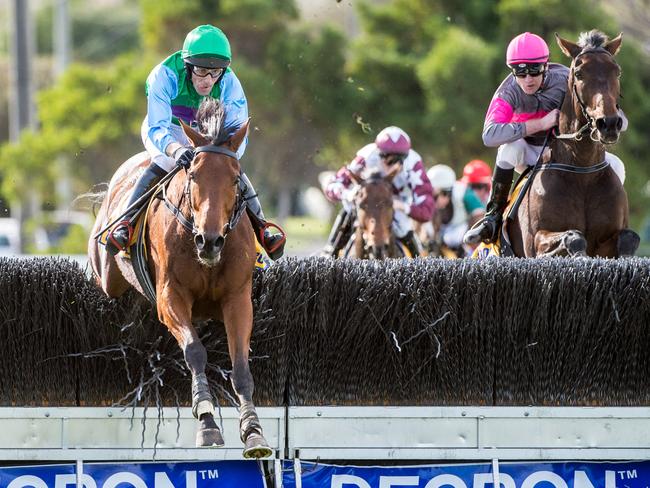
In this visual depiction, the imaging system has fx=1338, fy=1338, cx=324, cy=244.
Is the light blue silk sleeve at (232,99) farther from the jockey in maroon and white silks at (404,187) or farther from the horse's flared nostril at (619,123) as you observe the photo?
the jockey in maroon and white silks at (404,187)

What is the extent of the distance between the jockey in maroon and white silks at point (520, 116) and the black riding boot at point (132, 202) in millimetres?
1922

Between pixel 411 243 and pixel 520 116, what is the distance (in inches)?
Answer: 104

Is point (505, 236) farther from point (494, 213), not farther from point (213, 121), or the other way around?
point (213, 121)

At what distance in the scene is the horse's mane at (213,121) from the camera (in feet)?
19.0

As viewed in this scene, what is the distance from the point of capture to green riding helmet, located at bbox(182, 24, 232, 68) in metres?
6.30

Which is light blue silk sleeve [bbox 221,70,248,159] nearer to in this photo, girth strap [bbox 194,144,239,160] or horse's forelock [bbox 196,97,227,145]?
horse's forelock [bbox 196,97,227,145]

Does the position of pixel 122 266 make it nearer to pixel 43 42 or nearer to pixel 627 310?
pixel 627 310

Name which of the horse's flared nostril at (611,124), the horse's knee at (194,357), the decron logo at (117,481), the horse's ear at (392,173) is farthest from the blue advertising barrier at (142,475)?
the horse's ear at (392,173)

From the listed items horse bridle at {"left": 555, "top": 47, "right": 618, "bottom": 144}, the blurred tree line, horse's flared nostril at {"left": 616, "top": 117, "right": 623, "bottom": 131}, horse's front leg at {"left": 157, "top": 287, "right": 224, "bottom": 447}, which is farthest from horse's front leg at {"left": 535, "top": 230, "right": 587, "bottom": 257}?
the blurred tree line

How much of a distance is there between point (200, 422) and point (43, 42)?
47.2 metres

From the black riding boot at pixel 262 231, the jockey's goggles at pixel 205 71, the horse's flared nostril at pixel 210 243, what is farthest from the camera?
the jockey's goggles at pixel 205 71

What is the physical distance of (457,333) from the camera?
5988 mm

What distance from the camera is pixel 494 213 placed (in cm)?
791

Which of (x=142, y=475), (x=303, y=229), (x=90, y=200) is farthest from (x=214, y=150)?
(x=303, y=229)
